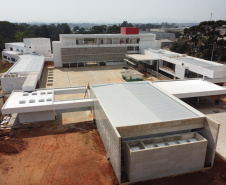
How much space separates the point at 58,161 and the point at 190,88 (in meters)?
18.7

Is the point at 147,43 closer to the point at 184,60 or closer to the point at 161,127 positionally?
the point at 184,60

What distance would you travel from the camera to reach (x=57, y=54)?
49031 millimetres

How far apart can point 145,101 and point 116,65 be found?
112 feet

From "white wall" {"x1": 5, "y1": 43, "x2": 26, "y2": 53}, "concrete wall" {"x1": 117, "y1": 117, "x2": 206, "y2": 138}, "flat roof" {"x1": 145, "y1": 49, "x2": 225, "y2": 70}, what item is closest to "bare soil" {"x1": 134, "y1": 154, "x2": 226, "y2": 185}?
"concrete wall" {"x1": 117, "y1": 117, "x2": 206, "y2": 138}

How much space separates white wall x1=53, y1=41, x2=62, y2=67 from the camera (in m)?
48.2

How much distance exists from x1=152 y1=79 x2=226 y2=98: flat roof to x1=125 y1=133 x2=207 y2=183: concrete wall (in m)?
10.6

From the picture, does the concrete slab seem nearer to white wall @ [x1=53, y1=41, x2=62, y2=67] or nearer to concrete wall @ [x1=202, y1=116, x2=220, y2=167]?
concrete wall @ [x1=202, y1=116, x2=220, y2=167]

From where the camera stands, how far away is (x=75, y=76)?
42.8 m

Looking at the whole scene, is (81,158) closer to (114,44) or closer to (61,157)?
(61,157)

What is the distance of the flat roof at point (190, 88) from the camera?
84.3 ft

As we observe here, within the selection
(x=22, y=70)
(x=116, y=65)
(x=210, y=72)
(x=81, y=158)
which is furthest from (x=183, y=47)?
(x=81, y=158)

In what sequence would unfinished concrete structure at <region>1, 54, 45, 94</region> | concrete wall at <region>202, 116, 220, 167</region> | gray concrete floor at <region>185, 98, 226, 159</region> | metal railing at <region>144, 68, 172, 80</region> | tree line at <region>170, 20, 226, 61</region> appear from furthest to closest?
tree line at <region>170, 20, 226, 61</region>, metal railing at <region>144, 68, 172, 80</region>, unfinished concrete structure at <region>1, 54, 45, 94</region>, gray concrete floor at <region>185, 98, 226, 159</region>, concrete wall at <region>202, 116, 220, 167</region>

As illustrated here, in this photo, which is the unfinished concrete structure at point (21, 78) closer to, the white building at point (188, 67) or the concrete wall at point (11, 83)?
the concrete wall at point (11, 83)

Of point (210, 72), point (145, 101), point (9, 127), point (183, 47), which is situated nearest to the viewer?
point (145, 101)
